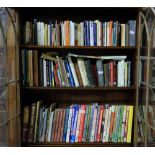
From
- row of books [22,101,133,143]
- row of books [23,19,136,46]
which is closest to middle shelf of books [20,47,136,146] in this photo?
row of books [22,101,133,143]

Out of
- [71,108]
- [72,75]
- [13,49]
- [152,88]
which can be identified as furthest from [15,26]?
[152,88]

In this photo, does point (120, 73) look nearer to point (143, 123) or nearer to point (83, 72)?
point (83, 72)

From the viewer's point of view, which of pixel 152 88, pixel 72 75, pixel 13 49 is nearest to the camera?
pixel 152 88

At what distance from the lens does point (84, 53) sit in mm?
2252

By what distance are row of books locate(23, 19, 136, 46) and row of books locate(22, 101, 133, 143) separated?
0.56m

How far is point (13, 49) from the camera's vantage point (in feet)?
6.50

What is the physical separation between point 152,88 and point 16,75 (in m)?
1.08

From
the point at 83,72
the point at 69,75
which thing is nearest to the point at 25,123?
the point at 69,75

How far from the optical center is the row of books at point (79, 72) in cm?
211

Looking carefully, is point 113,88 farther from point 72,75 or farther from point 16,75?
point 16,75

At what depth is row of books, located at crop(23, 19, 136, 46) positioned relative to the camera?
6.80 feet

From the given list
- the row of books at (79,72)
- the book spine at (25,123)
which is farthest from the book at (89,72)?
the book spine at (25,123)

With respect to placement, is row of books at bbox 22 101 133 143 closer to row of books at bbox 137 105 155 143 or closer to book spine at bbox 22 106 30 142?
book spine at bbox 22 106 30 142

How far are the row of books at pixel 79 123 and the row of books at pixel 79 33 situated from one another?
56cm
